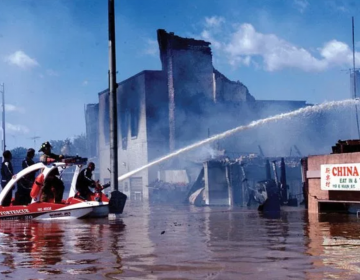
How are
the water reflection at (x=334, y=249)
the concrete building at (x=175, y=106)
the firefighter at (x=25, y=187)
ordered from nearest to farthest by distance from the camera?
the water reflection at (x=334, y=249), the firefighter at (x=25, y=187), the concrete building at (x=175, y=106)

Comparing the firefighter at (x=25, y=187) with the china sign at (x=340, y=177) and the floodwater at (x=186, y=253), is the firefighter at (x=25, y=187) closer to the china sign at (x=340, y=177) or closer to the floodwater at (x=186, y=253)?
the floodwater at (x=186, y=253)

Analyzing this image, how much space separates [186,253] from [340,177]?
903 cm

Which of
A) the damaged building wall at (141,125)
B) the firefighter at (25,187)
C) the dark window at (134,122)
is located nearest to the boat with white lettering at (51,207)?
the firefighter at (25,187)

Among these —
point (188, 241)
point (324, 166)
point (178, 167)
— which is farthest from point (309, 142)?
point (188, 241)

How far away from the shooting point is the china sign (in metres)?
15.5

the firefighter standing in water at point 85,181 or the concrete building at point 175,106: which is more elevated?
the concrete building at point 175,106

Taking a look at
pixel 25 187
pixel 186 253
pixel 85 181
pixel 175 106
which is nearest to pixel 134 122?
pixel 175 106

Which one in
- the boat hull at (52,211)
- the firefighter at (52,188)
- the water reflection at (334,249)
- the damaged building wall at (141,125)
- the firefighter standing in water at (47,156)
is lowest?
the water reflection at (334,249)

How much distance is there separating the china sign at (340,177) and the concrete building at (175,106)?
32007 millimetres

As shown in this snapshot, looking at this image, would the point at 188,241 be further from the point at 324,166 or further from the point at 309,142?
the point at 309,142

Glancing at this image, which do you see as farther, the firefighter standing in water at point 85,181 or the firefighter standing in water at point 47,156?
the firefighter standing in water at point 85,181

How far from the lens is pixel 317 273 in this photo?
20.4 ft

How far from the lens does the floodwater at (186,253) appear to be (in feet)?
21.0

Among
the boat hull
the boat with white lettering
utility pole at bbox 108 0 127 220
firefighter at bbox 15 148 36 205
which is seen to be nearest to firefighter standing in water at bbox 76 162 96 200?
utility pole at bbox 108 0 127 220
